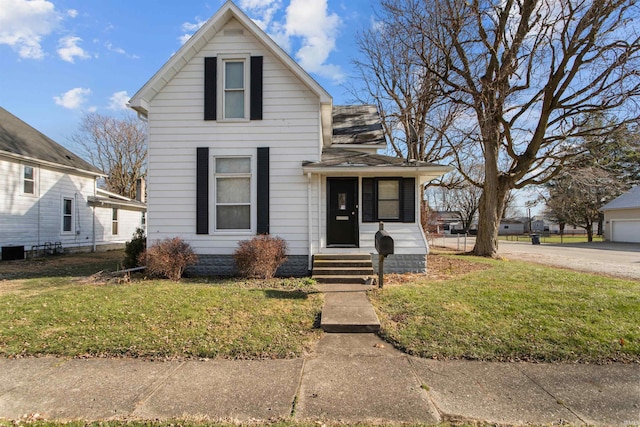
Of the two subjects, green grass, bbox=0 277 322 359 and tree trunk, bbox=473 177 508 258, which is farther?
tree trunk, bbox=473 177 508 258

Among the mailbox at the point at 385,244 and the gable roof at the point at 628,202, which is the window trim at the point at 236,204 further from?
the gable roof at the point at 628,202

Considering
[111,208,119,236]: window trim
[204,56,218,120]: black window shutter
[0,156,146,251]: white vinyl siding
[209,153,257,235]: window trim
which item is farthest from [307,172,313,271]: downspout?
[111,208,119,236]: window trim

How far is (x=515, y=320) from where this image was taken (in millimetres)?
5398

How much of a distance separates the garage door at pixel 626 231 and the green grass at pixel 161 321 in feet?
117

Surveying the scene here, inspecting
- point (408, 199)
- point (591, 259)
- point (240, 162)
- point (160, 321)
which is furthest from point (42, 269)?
point (591, 259)

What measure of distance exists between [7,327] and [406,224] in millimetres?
8700

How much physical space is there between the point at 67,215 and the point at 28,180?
262 centimetres

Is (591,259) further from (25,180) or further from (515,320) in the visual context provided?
(25,180)

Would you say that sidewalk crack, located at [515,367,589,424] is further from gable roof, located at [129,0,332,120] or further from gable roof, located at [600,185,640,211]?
gable roof, located at [600,185,640,211]

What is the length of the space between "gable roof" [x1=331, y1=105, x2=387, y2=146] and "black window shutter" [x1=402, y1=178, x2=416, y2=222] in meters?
3.69

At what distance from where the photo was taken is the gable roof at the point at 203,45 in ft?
30.5

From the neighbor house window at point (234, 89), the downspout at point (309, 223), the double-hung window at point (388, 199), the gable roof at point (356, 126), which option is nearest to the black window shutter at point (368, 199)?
the double-hung window at point (388, 199)

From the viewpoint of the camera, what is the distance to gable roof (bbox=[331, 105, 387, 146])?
13641mm

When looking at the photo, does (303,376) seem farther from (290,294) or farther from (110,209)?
(110,209)
